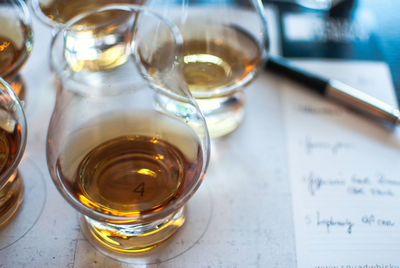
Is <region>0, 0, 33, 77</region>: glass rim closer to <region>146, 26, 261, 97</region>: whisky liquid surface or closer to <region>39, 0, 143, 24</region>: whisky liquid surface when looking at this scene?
<region>39, 0, 143, 24</region>: whisky liquid surface

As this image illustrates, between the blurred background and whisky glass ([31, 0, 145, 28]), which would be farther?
the blurred background

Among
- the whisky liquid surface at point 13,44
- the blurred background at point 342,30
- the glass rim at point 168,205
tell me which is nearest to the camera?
the glass rim at point 168,205

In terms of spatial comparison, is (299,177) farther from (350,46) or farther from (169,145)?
(350,46)

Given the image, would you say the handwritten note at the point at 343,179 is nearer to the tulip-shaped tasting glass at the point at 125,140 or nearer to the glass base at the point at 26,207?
the tulip-shaped tasting glass at the point at 125,140

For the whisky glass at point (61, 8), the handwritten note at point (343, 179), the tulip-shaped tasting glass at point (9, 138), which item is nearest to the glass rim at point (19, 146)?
the tulip-shaped tasting glass at point (9, 138)

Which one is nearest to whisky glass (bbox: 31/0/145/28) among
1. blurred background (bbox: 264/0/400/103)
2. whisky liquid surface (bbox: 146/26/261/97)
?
whisky liquid surface (bbox: 146/26/261/97)

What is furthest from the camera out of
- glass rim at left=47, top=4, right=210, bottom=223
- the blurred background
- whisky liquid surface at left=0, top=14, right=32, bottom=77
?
the blurred background

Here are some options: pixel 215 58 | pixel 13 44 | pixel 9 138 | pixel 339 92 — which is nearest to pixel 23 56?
pixel 13 44
